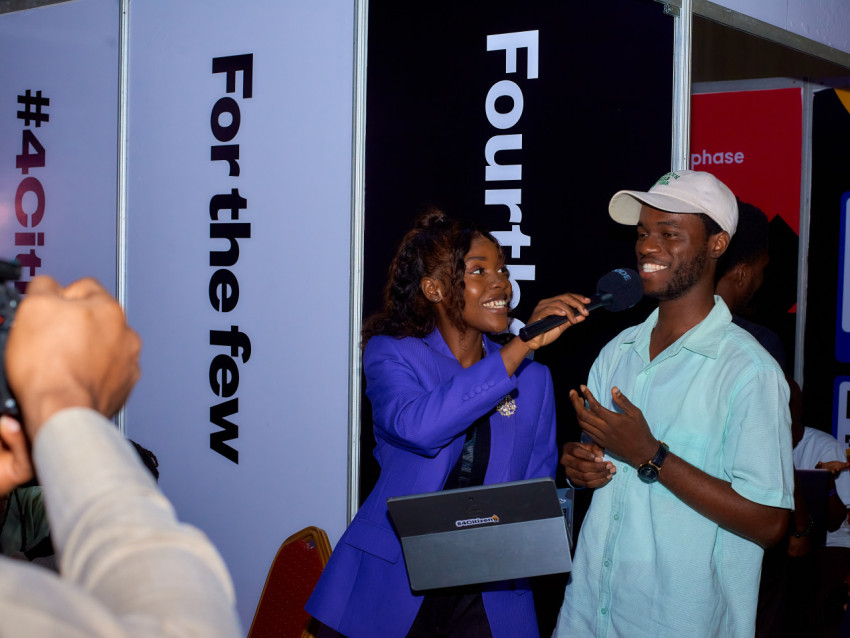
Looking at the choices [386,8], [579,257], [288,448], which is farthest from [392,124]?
[288,448]

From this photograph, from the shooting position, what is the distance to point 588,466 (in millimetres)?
2078

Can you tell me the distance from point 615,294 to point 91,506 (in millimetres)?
1689

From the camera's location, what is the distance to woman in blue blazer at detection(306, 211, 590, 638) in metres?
2.03

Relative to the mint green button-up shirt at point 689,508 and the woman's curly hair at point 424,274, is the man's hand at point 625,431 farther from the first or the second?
the woman's curly hair at point 424,274

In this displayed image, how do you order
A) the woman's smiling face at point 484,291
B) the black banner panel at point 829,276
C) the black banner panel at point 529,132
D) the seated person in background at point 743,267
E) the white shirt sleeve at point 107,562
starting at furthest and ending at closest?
the black banner panel at point 829,276
the seated person in background at point 743,267
the black banner panel at point 529,132
the woman's smiling face at point 484,291
the white shirt sleeve at point 107,562

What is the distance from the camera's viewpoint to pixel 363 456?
315 centimetres

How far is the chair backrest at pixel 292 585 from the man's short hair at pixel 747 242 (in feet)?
6.68

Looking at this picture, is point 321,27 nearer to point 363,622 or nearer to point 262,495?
point 262,495

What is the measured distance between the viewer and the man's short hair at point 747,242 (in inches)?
133

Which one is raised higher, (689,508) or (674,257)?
(674,257)

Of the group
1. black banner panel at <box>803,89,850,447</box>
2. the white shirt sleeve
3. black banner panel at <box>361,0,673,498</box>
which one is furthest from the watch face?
black banner panel at <box>803,89,850,447</box>

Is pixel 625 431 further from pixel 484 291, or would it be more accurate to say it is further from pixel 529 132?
pixel 529 132

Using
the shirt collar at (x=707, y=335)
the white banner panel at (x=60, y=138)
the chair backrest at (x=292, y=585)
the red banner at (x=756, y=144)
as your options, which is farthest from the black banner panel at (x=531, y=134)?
the red banner at (x=756, y=144)

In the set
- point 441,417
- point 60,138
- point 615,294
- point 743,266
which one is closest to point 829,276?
point 743,266
